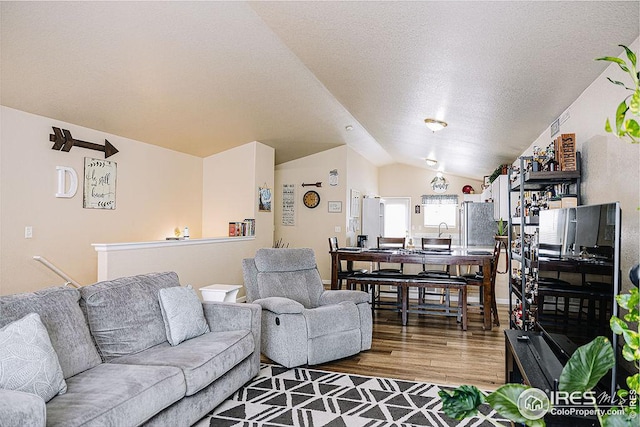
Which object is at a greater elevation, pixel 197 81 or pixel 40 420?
pixel 197 81

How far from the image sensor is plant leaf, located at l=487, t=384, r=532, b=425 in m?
0.93

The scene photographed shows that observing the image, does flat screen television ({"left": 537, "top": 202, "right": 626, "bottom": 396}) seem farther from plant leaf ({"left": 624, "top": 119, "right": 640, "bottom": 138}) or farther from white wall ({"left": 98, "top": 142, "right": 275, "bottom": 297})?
white wall ({"left": 98, "top": 142, "right": 275, "bottom": 297})

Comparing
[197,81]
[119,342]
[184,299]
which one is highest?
[197,81]

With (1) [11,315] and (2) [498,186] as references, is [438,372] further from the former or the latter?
(2) [498,186]

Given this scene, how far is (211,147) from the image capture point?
6820 mm

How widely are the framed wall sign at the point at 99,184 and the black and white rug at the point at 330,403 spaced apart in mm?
3285

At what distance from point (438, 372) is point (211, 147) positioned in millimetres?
5009

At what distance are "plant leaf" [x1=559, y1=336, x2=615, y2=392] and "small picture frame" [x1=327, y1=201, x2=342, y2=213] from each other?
288 inches

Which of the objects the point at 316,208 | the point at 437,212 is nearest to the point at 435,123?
the point at 316,208

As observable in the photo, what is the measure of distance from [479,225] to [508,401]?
7.47 m

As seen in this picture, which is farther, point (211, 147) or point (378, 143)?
point (378, 143)

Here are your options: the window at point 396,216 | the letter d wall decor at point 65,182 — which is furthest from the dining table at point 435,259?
the window at point 396,216

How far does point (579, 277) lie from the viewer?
6.42 ft

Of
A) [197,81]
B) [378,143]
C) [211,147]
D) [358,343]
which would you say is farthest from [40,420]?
[378,143]
